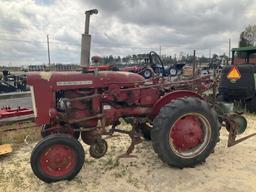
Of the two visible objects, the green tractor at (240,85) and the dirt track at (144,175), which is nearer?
the dirt track at (144,175)

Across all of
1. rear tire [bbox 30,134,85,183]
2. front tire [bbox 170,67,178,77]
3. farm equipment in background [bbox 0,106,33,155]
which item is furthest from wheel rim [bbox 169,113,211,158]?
front tire [bbox 170,67,178,77]

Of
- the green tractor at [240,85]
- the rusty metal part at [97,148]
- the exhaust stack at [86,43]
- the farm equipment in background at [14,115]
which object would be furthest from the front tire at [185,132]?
the green tractor at [240,85]

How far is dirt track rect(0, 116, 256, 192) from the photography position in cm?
412

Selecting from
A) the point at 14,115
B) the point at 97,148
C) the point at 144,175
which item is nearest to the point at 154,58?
the point at 97,148

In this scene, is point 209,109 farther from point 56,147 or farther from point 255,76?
point 255,76

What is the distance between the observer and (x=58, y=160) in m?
4.17

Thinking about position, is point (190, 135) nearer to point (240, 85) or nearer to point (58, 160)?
point (58, 160)

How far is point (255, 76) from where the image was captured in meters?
9.35

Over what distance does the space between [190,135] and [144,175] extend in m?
0.90

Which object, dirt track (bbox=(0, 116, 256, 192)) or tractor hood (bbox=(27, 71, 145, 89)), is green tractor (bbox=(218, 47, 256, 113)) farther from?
tractor hood (bbox=(27, 71, 145, 89))

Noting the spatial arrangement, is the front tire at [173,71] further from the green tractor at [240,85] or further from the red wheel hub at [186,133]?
the red wheel hub at [186,133]

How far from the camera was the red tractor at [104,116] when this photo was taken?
4.20 m

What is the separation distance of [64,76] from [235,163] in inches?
111

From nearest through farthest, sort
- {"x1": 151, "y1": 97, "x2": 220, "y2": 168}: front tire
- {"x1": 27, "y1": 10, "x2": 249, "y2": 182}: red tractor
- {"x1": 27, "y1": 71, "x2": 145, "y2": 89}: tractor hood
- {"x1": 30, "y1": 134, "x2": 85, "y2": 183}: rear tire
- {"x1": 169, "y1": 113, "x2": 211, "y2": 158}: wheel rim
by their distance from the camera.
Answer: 1. {"x1": 30, "y1": 134, "x2": 85, "y2": 183}: rear tire
2. {"x1": 27, "y1": 10, "x2": 249, "y2": 182}: red tractor
3. {"x1": 27, "y1": 71, "x2": 145, "y2": 89}: tractor hood
4. {"x1": 151, "y1": 97, "x2": 220, "y2": 168}: front tire
5. {"x1": 169, "y1": 113, "x2": 211, "y2": 158}: wheel rim
